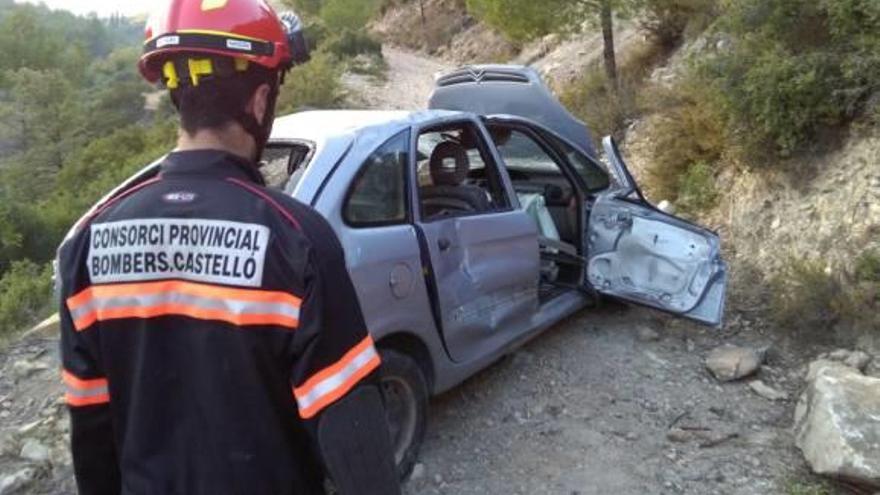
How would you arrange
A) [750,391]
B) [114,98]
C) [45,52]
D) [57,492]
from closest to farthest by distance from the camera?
[57,492]
[750,391]
[114,98]
[45,52]

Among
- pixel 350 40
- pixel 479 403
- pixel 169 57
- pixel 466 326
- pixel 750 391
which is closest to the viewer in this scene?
pixel 169 57

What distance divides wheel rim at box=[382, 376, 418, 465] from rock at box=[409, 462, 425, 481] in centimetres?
21

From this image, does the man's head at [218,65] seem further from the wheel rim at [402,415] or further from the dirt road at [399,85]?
the dirt road at [399,85]

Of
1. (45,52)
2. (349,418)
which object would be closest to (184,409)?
(349,418)

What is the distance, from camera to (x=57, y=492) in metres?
3.74

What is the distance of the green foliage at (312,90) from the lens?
83.0 ft

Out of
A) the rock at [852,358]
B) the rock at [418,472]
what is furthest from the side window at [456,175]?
the rock at [852,358]

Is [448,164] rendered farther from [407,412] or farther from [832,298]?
[832,298]

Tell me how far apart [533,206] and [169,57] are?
4072 millimetres

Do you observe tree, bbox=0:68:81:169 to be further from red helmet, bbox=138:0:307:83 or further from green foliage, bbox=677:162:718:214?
red helmet, bbox=138:0:307:83

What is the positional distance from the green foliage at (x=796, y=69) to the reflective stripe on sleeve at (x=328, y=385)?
19.4ft

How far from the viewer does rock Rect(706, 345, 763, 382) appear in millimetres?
5047

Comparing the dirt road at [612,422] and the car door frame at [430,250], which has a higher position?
the car door frame at [430,250]

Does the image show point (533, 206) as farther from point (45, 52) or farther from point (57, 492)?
point (45, 52)
